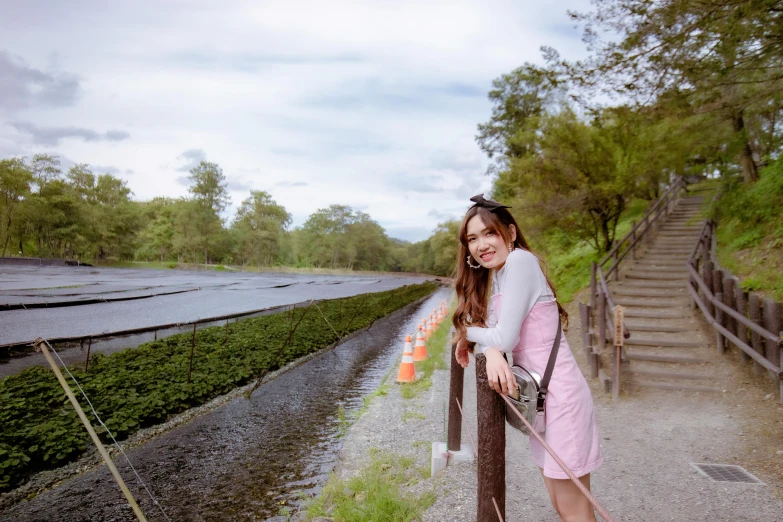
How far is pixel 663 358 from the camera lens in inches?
331

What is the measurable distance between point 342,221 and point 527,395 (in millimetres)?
118318

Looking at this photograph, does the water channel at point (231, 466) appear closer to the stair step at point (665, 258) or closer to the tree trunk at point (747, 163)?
the stair step at point (665, 258)

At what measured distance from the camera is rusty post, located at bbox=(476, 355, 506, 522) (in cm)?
205

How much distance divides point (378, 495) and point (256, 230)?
98144mm

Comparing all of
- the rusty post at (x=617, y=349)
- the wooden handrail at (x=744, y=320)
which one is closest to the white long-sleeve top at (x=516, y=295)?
the rusty post at (x=617, y=349)

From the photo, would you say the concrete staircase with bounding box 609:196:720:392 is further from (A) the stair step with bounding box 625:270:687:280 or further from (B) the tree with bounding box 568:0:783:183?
(B) the tree with bounding box 568:0:783:183

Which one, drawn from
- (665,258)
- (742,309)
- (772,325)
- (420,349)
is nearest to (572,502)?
(772,325)

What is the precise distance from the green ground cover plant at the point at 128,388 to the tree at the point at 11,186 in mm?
41144

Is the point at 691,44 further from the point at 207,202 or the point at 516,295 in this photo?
the point at 207,202

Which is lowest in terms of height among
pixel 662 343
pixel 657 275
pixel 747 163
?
pixel 662 343

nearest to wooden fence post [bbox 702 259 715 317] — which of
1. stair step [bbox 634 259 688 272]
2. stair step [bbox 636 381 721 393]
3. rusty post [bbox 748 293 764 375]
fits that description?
rusty post [bbox 748 293 764 375]

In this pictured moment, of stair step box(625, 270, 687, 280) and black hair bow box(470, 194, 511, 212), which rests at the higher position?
black hair bow box(470, 194, 511, 212)

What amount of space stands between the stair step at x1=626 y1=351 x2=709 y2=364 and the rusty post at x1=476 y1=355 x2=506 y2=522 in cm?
732

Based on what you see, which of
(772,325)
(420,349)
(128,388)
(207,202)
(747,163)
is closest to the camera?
(772,325)
